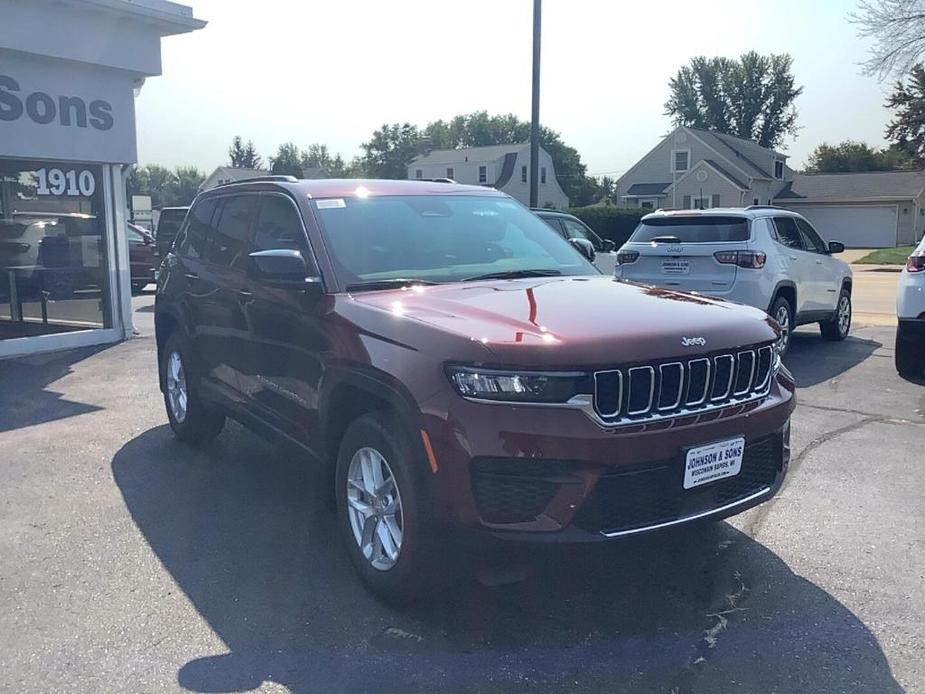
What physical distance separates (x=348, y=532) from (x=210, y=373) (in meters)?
2.31

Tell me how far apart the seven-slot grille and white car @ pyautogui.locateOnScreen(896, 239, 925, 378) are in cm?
504

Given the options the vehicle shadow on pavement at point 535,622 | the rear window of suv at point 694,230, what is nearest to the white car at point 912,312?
the rear window of suv at point 694,230

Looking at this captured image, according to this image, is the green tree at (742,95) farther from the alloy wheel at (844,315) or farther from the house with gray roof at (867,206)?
the alloy wheel at (844,315)

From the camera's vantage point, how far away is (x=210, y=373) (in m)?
5.98

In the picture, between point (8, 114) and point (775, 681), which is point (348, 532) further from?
point (8, 114)

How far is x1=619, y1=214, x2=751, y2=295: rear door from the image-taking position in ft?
32.2

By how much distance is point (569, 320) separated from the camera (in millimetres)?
3709

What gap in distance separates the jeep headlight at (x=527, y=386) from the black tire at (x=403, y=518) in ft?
1.24

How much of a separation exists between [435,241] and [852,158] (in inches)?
3136

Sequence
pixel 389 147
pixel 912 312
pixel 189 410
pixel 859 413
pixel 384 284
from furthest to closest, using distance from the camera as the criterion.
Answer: pixel 389 147 < pixel 912 312 < pixel 859 413 < pixel 189 410 < pixel 384 284

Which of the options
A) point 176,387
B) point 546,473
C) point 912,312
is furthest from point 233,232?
point 912,312

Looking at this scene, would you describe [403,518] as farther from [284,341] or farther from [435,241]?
[435,241]

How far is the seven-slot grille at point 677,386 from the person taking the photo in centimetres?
343

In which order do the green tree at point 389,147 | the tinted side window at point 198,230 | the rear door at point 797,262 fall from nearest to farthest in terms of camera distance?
the tinted side window at point 198,230, the rear door at point 797,262, the green tree at point 389,147
